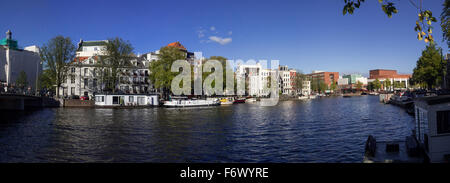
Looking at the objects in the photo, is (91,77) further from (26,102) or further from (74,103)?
(26,102)

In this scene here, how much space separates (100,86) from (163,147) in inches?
2838

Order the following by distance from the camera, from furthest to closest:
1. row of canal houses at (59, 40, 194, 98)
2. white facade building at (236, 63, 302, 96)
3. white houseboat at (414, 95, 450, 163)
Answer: white facade building at (236, 63, 302, 96) → row of canal houses at (59, 40, 194, 98) → white houseboat at (414, 95, 450, 163)

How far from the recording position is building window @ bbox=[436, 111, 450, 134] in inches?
449

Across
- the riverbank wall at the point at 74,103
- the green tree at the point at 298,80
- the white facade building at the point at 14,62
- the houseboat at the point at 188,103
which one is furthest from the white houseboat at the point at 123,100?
the green tree at the point at 298,80

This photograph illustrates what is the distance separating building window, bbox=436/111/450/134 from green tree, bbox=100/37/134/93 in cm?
Result: 7263

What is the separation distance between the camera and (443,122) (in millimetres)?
11461

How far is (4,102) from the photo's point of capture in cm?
5431

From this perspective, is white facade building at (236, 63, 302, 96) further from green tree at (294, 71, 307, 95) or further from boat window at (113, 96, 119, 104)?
boat window at (113, 96, 119, 104)

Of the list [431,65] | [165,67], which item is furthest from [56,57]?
[431,65]

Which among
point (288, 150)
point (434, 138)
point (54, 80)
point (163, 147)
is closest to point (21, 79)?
point (54, 80)

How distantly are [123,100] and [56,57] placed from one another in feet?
69.8

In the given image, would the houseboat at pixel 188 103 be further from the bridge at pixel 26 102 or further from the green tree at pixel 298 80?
the green tree at pixel 298 80

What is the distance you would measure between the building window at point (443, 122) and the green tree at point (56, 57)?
7788cm

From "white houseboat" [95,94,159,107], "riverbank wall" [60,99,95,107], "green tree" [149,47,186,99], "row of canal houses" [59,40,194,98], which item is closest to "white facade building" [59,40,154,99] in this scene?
"row of canal houses" [59,40,194,98]
